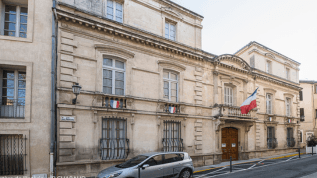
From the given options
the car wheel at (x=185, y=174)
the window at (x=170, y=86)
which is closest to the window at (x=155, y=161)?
the car wheel at (x=185, y=174)

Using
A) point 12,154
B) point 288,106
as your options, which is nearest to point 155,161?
point 12,154

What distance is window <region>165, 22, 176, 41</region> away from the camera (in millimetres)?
15398

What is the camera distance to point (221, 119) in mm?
16406

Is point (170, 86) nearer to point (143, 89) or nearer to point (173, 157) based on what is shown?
point (143, 89)

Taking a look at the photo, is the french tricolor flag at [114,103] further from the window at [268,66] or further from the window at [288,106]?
the window at [288,106]

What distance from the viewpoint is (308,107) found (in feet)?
110

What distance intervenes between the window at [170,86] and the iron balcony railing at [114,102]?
310 cm

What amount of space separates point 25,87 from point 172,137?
8.50 m

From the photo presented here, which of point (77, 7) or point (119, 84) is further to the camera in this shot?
point (119, 84)

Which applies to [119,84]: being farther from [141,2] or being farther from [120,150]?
[141,2]

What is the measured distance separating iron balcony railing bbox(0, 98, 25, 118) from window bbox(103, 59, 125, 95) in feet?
12.6

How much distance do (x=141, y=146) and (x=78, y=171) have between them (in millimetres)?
3576

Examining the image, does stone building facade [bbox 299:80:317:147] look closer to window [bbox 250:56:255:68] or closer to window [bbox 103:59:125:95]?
window [bbox 250:56:255:68]

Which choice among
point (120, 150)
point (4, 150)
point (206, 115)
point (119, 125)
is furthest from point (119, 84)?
point (206, 115)
